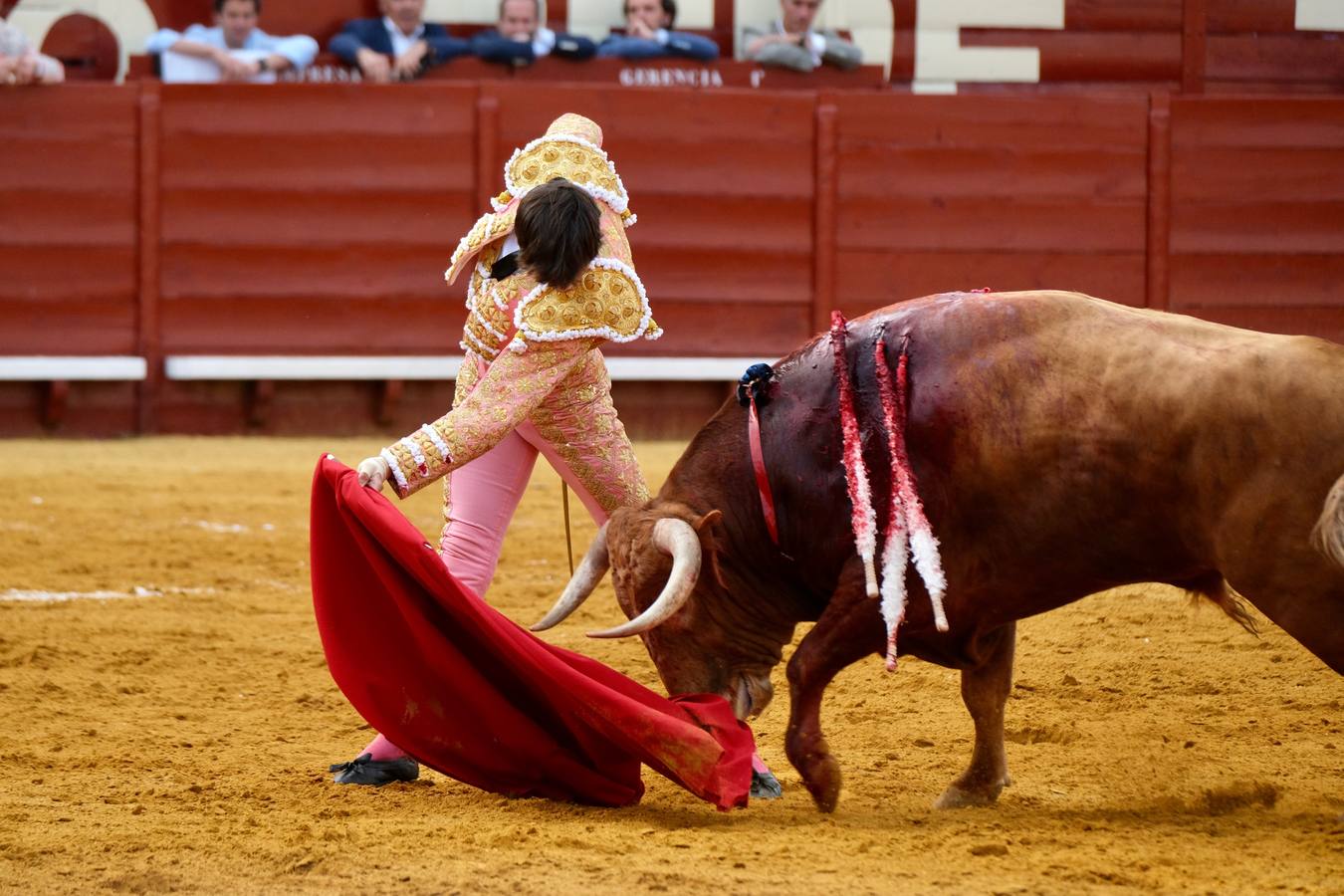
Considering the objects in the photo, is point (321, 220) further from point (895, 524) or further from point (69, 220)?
point (895, 524)

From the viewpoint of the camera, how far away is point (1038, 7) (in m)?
9.51

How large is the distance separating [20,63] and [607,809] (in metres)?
6.37

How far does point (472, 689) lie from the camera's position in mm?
3023

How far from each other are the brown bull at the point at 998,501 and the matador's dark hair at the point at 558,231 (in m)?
0.41

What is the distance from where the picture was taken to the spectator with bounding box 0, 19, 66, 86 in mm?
8109

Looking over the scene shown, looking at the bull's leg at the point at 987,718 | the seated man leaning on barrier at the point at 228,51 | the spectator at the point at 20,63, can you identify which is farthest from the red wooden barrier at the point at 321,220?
the bull's leg at the point at 987,718

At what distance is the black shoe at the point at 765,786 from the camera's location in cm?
306

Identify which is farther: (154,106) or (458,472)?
(154,106)

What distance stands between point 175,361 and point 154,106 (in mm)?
1200

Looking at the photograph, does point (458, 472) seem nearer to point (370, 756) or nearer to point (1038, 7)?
point (370, 756)

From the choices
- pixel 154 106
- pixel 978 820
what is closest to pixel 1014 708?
pixel 978 820

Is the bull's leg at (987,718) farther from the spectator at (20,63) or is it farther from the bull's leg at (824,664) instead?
the spectator at (20,63)

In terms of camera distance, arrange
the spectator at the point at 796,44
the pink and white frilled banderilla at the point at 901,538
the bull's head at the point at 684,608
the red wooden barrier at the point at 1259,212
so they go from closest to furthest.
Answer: the pink and white frilled banderilla at the point at 901,538
the bull's head at the point at 684,608
the spectator at the point at 796,44
the red wooden barrier at the point at 1259,212

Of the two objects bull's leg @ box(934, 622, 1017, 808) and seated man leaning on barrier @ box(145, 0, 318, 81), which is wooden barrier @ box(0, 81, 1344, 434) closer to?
seated man leaning on barrier @ box(145, 0, 318, 81)
